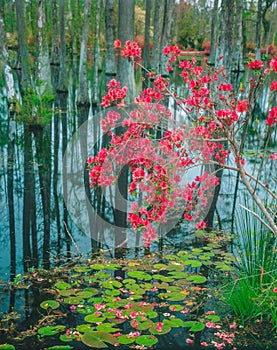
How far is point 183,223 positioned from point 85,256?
1.92m

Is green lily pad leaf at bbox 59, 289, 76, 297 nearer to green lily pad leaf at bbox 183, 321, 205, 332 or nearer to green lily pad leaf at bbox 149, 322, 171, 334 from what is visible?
green lily pad leaf at bbox 149, 322, 171, 334

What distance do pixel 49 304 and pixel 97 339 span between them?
2.57 feet

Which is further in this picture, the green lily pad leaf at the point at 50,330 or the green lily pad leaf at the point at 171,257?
the green lily pad leaf at the point at 171,257

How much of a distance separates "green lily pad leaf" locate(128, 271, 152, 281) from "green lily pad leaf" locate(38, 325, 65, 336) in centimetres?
118

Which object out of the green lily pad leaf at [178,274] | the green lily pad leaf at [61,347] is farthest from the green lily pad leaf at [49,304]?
the green lily pad leaf at [178,274]

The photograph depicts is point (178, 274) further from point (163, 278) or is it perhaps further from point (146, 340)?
point (146, 340)

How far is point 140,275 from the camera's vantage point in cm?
473

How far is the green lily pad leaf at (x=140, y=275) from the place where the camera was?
4677mm

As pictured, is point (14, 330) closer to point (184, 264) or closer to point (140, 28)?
point (184, 264)

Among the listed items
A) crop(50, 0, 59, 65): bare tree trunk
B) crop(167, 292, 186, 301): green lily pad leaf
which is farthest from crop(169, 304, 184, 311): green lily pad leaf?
crop(50, 0, 59, 65): bare tree trunk

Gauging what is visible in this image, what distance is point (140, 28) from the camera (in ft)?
147

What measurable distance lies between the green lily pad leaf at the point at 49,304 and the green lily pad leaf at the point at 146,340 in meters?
0.96

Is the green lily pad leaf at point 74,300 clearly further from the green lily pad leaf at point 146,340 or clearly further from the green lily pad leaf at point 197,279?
the green lily pad leaf at point 197,279

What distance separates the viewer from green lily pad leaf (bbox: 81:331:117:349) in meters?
3.48
